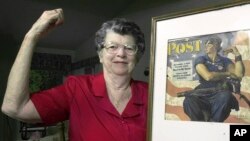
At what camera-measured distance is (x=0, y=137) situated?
202 centimetres

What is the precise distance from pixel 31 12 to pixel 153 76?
1.31 m

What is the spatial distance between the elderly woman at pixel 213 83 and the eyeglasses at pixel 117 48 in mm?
201

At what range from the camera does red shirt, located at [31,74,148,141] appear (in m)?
0.81

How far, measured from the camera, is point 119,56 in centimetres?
80

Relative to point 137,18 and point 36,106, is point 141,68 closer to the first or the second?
point 137,18

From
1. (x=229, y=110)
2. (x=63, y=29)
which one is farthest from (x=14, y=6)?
(x=229, y=110)

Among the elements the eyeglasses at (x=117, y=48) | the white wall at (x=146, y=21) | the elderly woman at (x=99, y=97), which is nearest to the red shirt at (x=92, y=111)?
the elderly woman at (x=99, y=97)

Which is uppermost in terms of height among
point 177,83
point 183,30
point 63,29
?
point 63,29

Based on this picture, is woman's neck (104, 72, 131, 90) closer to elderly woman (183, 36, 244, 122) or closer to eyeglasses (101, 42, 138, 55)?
eyeglasses (101, 42, 138, 55)

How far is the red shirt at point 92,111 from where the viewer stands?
0.81 metres

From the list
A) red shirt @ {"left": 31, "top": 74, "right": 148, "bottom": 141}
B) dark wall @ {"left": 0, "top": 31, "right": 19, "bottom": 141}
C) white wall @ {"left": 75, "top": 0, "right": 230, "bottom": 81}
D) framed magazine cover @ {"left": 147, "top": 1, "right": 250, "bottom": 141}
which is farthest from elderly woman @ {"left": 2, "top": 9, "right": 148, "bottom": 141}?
dark wall @ {"left": 0, "top": 31, "right": 19, "bottom": 141}

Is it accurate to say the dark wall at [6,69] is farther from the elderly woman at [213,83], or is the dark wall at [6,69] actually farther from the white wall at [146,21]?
the elderly woman at [213,83]

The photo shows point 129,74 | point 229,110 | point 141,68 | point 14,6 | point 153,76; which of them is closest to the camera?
point 229,110

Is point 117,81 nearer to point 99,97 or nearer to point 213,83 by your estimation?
point 99,97
